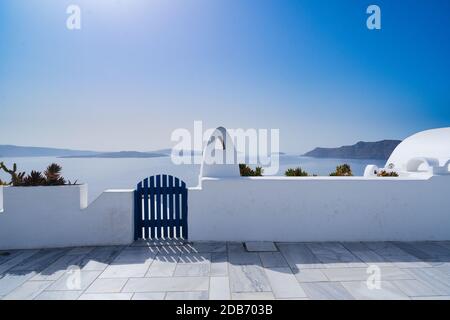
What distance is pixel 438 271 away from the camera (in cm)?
428

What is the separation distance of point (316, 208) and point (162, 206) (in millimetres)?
3394

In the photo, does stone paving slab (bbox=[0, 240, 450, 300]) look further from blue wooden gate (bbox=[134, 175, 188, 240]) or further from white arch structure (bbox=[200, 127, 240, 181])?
white arch structure (bbox=[200, 127, 240, 181])

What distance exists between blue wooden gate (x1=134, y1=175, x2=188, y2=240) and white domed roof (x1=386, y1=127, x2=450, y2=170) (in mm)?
7351

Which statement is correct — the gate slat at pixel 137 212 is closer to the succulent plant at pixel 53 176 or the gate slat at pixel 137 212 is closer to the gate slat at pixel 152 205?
the gate slat at pixel 152 205

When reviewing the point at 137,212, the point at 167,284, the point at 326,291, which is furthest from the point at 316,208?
the point at 137,212

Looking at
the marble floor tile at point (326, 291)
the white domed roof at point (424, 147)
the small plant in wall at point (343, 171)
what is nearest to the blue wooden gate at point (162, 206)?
the marble floor tile at point (326, 291)

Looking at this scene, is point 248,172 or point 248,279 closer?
point 248,279

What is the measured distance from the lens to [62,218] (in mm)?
5301

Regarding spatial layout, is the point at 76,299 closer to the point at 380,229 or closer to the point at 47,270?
the point at 47,270

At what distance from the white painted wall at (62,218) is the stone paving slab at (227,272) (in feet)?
0.74

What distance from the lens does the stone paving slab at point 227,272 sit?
3.61 m

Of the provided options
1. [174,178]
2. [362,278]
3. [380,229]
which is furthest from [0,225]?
[380,229]

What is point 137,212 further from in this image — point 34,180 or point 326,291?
point 326,291

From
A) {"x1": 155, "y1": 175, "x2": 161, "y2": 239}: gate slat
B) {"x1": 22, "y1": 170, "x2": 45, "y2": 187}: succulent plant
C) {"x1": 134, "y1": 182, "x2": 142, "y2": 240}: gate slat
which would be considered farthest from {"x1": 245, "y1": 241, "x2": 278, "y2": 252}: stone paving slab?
{"x1": 22, "y1": 170, "x2": 45, "y2": 187}: succulent plant
